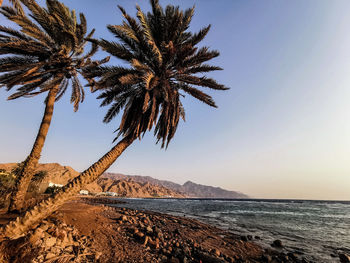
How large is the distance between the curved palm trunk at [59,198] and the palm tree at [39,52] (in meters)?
4.36

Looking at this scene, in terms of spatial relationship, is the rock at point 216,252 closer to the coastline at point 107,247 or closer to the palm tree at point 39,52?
the coastline at point 107,247

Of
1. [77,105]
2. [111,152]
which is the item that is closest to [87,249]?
[111,152]

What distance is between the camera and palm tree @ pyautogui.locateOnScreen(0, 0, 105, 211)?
7.68 metres

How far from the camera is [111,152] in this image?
6.73 meters

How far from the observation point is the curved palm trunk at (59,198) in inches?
173

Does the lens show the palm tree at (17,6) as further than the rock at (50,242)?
Yes

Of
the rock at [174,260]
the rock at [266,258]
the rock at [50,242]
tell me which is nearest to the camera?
the rock at [50,242]

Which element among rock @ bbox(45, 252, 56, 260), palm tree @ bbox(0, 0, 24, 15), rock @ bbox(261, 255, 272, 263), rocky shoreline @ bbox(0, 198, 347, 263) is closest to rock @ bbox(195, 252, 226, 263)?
rocky shoreline @ bbox(0, 198, 347, 263)

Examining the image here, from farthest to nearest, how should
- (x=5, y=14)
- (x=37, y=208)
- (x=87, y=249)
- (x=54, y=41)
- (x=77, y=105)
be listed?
(x=77, y=105), (x=54, y=41), (x=5, y=14), (x=87, y=249), (x=37, y=208)

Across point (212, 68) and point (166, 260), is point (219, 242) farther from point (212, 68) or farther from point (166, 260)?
point (212, 68)

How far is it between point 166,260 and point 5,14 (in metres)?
14.6

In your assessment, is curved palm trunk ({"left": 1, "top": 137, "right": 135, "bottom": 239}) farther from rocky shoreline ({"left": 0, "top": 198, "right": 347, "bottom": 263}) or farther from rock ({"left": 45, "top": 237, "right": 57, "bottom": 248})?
rock ({"left": 45, "top": 237, "right": 57, "bottom": 248})

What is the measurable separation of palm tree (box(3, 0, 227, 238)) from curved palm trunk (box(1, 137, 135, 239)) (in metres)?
0.04

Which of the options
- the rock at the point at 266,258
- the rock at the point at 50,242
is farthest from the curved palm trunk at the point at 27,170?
the rock at the point at 266,258
